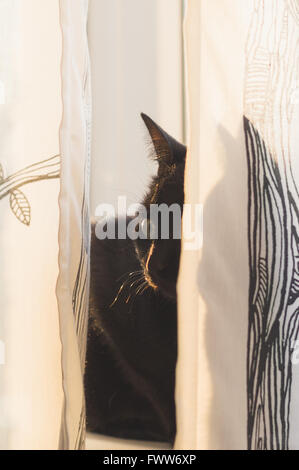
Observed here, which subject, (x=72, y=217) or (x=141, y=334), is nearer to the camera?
(x=72, y=217)

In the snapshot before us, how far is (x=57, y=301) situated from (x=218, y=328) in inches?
7.2

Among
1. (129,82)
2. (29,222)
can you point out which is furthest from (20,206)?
(129,82)

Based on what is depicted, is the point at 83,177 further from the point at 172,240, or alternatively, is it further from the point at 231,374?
the point at 231,374

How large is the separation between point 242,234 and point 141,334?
313mm

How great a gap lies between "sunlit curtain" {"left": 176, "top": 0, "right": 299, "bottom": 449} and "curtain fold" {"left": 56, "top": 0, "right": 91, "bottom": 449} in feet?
0.42

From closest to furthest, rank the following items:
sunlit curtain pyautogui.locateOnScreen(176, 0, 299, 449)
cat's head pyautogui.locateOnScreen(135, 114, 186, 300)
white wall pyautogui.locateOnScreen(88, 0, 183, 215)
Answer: sunlit curtain pyautogui.locateOnScreen(176, 0, 299, 449) < cat's head pyautogui.locateOnScreen(135, 114, 186, 300) < white wall pyautogui.locateOnScreen(88, 0, 183, 215)

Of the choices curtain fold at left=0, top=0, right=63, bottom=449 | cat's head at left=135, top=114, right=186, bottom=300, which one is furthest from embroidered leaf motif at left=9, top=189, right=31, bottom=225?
cat's head at left=135, top=114, right=186, bottom=300

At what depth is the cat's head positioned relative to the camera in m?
0.51

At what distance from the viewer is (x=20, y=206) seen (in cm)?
42

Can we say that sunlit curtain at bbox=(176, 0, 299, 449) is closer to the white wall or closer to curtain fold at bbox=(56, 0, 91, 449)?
curtain fold at bbox=(56, 0, 91, 449)

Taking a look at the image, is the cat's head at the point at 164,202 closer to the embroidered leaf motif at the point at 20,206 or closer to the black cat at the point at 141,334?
the black cat at the point at 141,334

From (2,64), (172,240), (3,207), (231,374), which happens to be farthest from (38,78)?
(231,374)

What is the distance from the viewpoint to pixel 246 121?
0.35 m

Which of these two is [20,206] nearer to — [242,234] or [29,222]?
[29,222]
